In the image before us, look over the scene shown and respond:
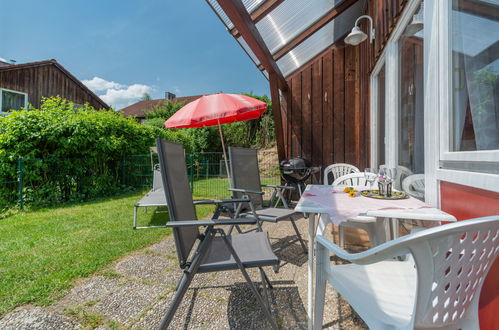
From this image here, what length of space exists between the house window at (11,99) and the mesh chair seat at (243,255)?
13.2 meters

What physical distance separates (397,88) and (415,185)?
1.27 metres

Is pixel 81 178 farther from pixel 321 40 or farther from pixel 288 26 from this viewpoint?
pixel 321 40

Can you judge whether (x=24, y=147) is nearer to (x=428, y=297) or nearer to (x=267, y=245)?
(x=267, y=245)

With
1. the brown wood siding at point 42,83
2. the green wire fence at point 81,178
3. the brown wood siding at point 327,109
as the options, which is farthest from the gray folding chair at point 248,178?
the brown wood siding at point 42,83

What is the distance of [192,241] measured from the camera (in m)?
1.56

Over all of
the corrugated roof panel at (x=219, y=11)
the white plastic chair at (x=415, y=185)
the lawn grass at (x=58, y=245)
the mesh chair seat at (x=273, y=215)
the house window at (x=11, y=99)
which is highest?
the house window at (x=11, y=99)

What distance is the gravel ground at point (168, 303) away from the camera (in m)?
1.49

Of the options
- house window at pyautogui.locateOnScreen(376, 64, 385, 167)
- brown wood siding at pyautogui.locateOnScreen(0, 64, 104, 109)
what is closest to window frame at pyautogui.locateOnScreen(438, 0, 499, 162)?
house window at pyautogui.locateOnScreen(376, 64, 385, 167)

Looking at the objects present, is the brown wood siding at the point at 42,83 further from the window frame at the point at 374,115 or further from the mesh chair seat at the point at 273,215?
the window frame at the point at 374,115

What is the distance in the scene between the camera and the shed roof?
3.31 meters

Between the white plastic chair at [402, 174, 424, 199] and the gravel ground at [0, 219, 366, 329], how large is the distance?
42.2 inches

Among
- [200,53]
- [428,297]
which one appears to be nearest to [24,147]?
[428,297]

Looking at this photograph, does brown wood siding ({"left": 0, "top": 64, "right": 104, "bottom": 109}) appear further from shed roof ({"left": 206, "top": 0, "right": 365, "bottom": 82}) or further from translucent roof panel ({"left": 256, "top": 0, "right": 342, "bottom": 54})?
translucent roof panel ({"left": 256, "top": 0, "right": 342, "bottom": 54})

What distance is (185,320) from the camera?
60.0 inches
